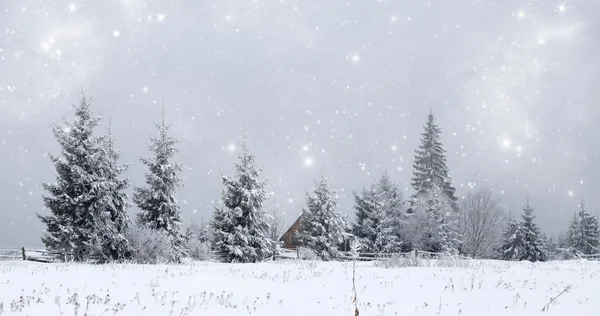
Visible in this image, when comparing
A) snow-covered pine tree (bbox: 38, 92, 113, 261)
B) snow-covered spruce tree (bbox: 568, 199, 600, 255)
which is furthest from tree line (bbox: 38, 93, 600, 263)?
snow-covered spruce tree (bbox: 568, 199, 600, 255)

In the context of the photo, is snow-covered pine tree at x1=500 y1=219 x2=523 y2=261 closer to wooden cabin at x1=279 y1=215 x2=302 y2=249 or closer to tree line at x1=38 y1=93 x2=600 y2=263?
tree line at x1=38 y1=93 x2=600 y2=263

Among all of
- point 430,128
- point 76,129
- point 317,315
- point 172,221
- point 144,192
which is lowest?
point 317,315

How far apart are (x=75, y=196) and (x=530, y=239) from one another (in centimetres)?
4428

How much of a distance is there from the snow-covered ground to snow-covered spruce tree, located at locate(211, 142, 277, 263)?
15211 mm

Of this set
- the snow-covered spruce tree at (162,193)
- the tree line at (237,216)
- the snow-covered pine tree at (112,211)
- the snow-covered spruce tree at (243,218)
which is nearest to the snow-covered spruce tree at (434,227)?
the tree line at (237,216)

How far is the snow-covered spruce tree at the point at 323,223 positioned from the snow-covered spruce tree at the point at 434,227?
748 centimetres

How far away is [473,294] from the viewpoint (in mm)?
11039

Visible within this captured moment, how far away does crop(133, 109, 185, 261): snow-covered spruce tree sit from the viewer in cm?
2838

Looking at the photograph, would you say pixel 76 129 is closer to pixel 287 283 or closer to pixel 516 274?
pixel 287 283

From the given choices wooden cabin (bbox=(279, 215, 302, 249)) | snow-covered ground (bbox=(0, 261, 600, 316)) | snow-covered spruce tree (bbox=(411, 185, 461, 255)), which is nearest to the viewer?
snow-covered ground (bbox=(0, 261, 600, 316))

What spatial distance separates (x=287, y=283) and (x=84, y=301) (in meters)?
5.83

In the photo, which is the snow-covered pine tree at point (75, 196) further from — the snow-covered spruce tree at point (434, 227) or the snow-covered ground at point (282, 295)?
the snow-covered spruce tree at point (434, 227)

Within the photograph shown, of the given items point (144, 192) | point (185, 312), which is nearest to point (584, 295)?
point (185, 312)

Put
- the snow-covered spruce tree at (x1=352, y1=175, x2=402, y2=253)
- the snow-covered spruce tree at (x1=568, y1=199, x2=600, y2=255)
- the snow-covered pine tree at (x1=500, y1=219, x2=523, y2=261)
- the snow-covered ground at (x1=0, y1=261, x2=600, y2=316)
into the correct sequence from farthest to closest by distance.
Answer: the snow-covered spruce tree at (x1=568, y1=199, x2=600, y2=255) → the snow-covered pine tree at (x1=500, y1=219, x2=523, y2=261) → the snow-covered spruce tree at (x1=352, y1=175, x2=402, y2=253) → the snow-covered ground at (x1=0, y1=261, x2=600, y2=316)
